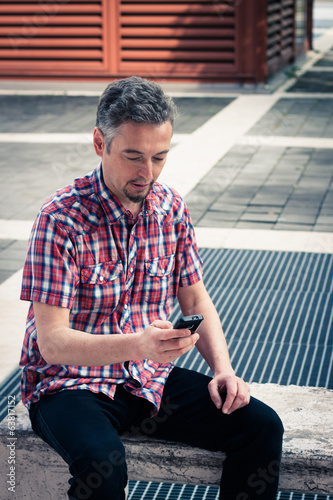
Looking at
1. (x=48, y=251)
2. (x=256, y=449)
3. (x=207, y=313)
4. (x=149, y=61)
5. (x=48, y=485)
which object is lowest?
(x=149, y=61)

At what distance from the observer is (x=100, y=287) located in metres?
2.34

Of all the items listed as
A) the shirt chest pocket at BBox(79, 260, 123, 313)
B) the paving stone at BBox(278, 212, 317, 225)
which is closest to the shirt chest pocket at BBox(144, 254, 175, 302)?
the shirt chest pocket at BBox(79, 260, 123, 313)

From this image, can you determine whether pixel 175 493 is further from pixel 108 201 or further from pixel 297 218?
pixel 297 218

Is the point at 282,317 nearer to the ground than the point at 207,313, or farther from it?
nearer to the ground

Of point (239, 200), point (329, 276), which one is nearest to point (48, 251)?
point (329, 276)

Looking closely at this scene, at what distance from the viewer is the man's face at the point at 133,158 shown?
2246 mm

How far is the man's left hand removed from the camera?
2328 millimetres

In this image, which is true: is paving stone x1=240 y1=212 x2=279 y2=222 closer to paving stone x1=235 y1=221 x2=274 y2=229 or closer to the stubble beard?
paving stone x1=235 y1=221 x2=274 y2=229

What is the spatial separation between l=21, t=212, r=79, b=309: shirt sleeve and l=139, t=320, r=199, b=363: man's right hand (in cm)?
28

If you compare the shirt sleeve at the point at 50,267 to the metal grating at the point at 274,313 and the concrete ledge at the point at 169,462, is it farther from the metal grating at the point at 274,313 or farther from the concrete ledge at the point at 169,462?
the metal grating at the point at 274,313

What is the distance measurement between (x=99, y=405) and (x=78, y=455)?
0.67 feet

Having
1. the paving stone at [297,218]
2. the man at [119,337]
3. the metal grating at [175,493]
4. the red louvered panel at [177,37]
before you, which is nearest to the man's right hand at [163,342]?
the man at [119,337]

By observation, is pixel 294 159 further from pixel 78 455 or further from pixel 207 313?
pixel 78 455

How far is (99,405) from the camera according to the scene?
2.28 meters
